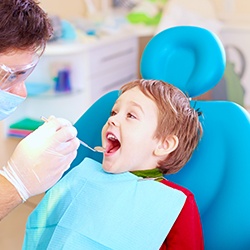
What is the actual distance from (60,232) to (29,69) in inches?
16.8

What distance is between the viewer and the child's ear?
144 cm

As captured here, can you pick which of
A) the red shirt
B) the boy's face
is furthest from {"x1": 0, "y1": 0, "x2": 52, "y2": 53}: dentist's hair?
the red shirt

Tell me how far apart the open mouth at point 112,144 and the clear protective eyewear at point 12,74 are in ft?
0.89

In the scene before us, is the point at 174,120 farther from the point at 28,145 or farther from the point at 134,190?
the point at 28,145

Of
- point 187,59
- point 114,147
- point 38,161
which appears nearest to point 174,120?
point 114,147

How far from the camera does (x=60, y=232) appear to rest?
1374mm

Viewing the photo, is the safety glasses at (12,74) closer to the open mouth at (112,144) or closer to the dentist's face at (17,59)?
the dentist's face at (17,59)

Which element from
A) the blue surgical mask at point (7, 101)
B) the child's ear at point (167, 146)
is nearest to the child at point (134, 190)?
the child's ear at point (167, 146)

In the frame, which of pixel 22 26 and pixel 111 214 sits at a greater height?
pixel 22 26

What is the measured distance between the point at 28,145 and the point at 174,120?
1.34 feet

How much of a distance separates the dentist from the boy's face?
0.51ft

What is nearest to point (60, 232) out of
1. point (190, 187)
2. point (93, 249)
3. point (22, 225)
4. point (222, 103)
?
point (93, 249)

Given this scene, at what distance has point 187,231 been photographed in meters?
1.34

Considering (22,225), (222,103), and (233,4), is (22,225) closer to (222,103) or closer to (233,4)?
(222,103)
